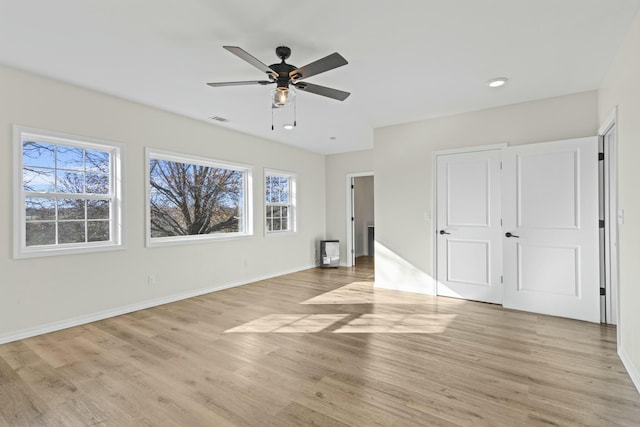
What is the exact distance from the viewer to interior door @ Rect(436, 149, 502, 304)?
4246 mm

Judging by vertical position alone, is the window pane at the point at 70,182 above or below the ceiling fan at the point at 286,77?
below

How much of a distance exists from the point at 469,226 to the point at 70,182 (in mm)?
5019

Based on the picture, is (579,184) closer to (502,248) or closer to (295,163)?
(502,248)

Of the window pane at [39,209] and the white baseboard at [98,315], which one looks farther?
the window pane at [39,209]

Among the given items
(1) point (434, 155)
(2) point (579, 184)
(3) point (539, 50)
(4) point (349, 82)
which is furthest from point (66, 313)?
(2) point (579, 184)

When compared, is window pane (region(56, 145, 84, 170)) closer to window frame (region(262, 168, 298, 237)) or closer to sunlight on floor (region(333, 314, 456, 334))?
window frame (region(262, 168, 298, 237))

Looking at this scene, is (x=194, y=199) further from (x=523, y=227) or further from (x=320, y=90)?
(x=523, y=227)

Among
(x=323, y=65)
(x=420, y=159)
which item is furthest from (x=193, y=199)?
(x=420, y=159)

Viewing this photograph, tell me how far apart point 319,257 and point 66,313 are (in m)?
4.79

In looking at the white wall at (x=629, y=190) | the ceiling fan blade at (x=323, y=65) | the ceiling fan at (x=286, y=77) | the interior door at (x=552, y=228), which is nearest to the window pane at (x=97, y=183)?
the ceiling fan at (x=286, y=77)

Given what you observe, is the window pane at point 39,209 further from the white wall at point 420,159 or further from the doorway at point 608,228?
the doorway at point 608,228

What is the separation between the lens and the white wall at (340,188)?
7207mm

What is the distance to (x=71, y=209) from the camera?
360 cm

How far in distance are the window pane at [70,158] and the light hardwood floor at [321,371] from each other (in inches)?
70.9
